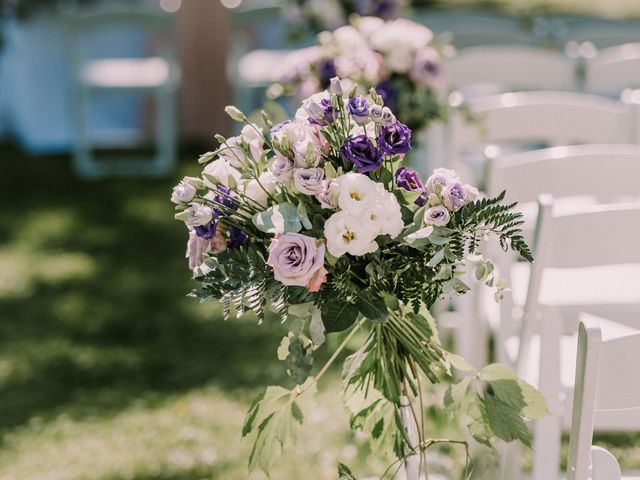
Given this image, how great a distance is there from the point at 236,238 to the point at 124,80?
17.8ft

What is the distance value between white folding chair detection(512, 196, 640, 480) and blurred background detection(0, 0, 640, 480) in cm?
49

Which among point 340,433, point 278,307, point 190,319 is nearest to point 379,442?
point 278,307

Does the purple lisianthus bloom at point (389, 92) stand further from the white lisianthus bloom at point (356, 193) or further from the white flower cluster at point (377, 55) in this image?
the white lisianthus bloom at point (356, 193)

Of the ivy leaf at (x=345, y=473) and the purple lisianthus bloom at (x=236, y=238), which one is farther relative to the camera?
the ivy leaf at (x=345, y=473)

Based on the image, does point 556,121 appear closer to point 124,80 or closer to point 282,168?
point 282,168

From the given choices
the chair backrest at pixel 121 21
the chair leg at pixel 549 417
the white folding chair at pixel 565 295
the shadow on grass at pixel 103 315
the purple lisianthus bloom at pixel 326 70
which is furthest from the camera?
the chair backrest at pixel 121 21

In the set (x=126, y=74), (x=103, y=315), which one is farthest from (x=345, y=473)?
(x=126, y=74)

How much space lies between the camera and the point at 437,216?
165cm

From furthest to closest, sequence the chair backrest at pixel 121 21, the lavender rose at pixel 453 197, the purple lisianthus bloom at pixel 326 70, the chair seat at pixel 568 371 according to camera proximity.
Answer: the chair backrest at pixel 121 21 → the purple lisianthus bloom at pixel 326 70 → the chair seat at pixel 568 371 → the lavender rose at pixel 453 197

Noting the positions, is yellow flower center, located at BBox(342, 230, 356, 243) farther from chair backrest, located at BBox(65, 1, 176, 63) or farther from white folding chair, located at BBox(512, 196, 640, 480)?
chair backrest, located at BBox(65, 1, 176, 63)

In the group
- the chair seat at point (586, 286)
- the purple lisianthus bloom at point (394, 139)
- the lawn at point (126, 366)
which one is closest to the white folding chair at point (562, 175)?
the chair seat at point (586, 286)

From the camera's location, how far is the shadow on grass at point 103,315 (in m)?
4.03

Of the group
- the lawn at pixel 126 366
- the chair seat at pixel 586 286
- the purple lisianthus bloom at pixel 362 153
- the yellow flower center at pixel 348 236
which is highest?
the purple lisianthus bloom at pixel 362 153

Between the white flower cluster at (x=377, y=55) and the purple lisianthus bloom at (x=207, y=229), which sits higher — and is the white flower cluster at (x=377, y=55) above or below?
above
